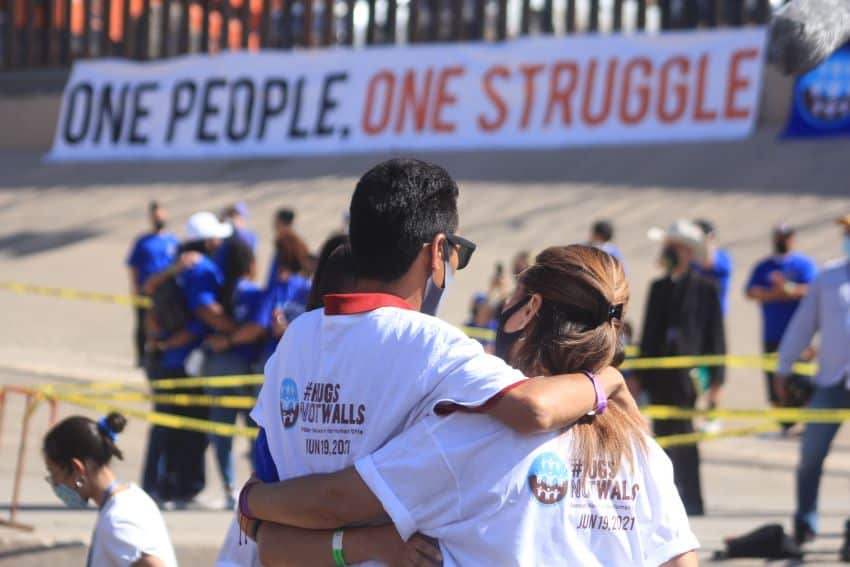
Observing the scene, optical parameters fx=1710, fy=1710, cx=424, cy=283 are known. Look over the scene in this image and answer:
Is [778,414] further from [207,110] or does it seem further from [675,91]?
[207,110]

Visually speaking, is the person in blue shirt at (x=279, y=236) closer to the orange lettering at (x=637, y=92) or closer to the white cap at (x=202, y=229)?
the white cap at (x=202, y=229)

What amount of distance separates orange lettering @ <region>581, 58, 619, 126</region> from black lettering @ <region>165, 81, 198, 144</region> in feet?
18.4

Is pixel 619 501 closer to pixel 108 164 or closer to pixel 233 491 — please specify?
pixel 233 491

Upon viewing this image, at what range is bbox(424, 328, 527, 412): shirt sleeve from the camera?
302cm

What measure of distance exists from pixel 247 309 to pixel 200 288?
1.20 ft

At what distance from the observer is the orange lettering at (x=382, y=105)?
2055 centimetres

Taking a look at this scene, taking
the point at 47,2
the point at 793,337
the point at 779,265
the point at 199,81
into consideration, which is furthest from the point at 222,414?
the point at 47,2

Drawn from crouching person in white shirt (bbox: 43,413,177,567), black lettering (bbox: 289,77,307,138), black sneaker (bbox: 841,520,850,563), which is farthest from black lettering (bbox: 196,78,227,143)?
crouching person in white shirt (bbox: 43,413,177,567)

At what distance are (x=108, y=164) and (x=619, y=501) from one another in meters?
20.1

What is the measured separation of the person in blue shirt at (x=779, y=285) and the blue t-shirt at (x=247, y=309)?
4.64 m

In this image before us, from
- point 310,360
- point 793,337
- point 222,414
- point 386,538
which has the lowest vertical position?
point 222,414

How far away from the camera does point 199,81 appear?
22.2 m

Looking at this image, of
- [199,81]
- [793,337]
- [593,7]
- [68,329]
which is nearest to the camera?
[793,337]

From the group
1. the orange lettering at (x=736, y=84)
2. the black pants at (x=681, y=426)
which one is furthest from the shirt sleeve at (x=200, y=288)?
the orange lettering at (x=736, y=84)
